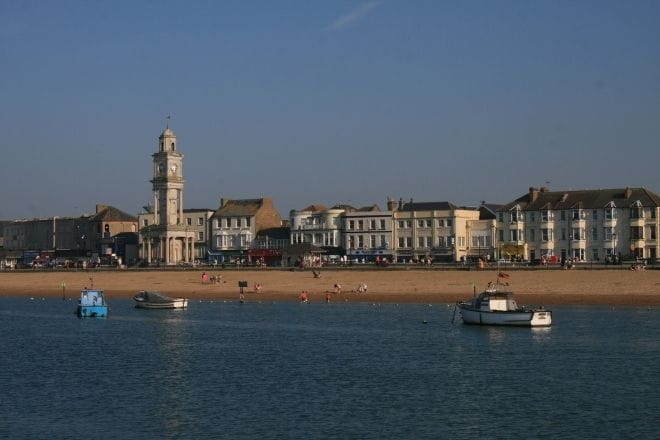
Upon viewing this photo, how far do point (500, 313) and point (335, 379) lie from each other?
2176cm

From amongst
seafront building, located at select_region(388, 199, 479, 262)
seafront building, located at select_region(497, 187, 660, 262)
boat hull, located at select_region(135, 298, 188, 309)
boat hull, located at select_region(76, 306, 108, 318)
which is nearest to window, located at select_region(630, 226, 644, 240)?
seafront building, located at select_region(497, 187, 660, 262)

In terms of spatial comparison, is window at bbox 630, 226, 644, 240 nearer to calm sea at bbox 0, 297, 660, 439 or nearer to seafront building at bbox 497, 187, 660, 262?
seafront building at bbox 497, 187, 660, 262

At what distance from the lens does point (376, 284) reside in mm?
92875

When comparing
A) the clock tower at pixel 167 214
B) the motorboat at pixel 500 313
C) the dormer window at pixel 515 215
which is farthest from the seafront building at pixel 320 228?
the motorboat at pixel 500 313

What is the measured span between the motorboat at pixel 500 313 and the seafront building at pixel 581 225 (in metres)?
42.5

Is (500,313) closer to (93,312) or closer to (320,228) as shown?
(93,312)

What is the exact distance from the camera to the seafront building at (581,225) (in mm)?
107688

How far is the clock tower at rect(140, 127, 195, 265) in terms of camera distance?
13062 centimetres

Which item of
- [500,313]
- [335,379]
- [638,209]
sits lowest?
[335,379]

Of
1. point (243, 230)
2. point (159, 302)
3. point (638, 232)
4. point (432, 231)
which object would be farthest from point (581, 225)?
point (159, 302)

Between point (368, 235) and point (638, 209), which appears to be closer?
point (638, 209)

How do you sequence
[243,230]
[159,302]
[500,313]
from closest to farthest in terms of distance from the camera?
1. [500,313]
2. [159,302]
3. [243,230]

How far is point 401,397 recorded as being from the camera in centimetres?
3931

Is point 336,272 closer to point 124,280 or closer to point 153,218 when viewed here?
point 124,280
